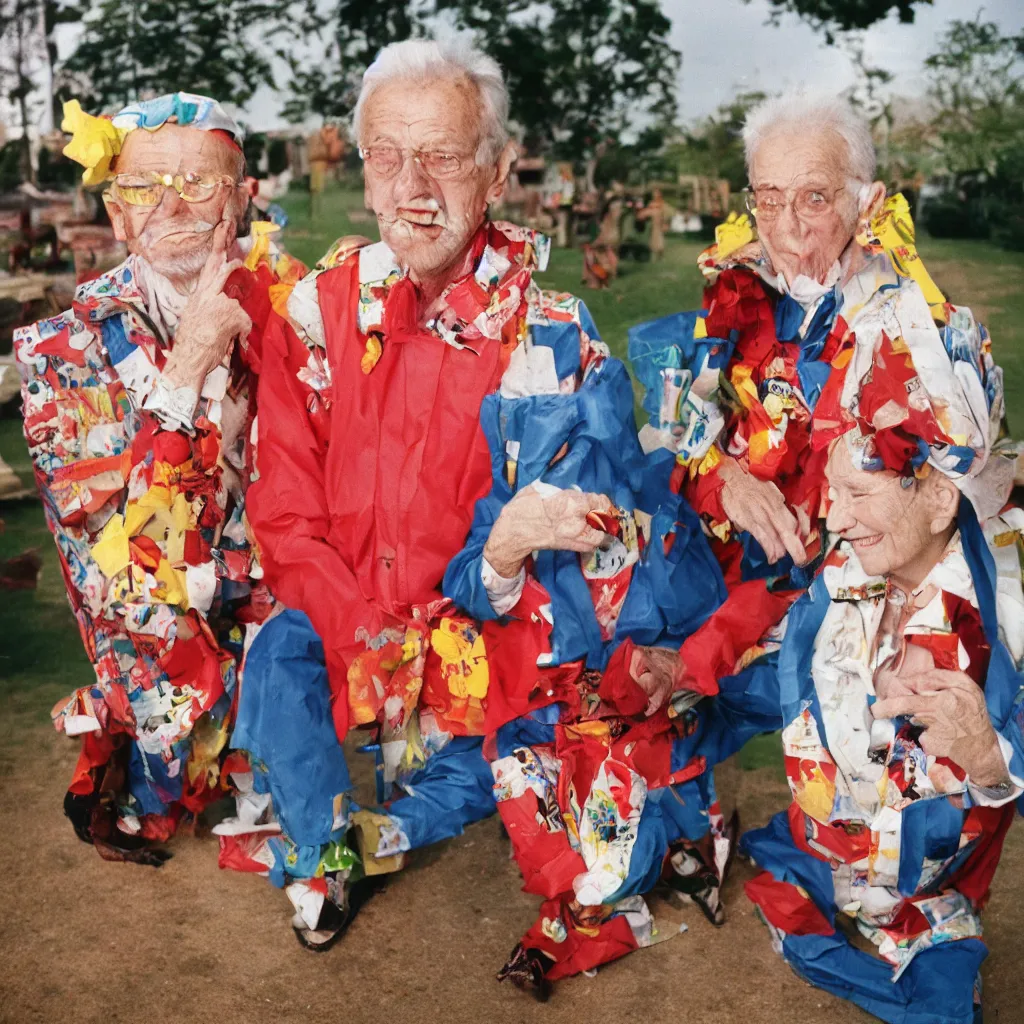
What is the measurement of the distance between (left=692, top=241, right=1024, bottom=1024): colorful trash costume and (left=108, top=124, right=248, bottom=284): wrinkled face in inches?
59.5

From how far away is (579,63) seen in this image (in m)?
5.43

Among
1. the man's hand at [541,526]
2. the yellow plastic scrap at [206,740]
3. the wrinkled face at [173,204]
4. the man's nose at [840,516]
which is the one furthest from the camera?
the yellow plastic scrap at [206,740]

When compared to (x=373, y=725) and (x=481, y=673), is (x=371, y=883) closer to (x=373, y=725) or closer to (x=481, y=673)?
(x=373, y=725)

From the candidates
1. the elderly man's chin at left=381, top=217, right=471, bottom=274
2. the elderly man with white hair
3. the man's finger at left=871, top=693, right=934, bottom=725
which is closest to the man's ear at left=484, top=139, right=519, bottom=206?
the elderly man's chin at left=381, top=217, right=471, bottom=274

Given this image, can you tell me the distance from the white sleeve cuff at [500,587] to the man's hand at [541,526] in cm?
4

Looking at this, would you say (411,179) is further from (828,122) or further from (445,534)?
(828,122)

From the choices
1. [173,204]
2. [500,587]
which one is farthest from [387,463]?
[173,204]

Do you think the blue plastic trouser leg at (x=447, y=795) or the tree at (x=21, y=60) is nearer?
the blue plastic trouser leg at (x=447, y=795)

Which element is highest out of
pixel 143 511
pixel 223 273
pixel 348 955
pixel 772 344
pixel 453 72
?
pixel 453 72

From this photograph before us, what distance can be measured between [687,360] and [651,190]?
2416 mm

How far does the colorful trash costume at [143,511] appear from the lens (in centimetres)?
323

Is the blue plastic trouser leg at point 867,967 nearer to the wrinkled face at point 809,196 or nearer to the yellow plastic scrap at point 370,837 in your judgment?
the yellow plastic scrap at point 370,837

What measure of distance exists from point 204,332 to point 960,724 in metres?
1.84

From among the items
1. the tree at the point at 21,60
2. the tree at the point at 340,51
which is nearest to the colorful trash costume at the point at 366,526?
the tree at the point at 340,51
